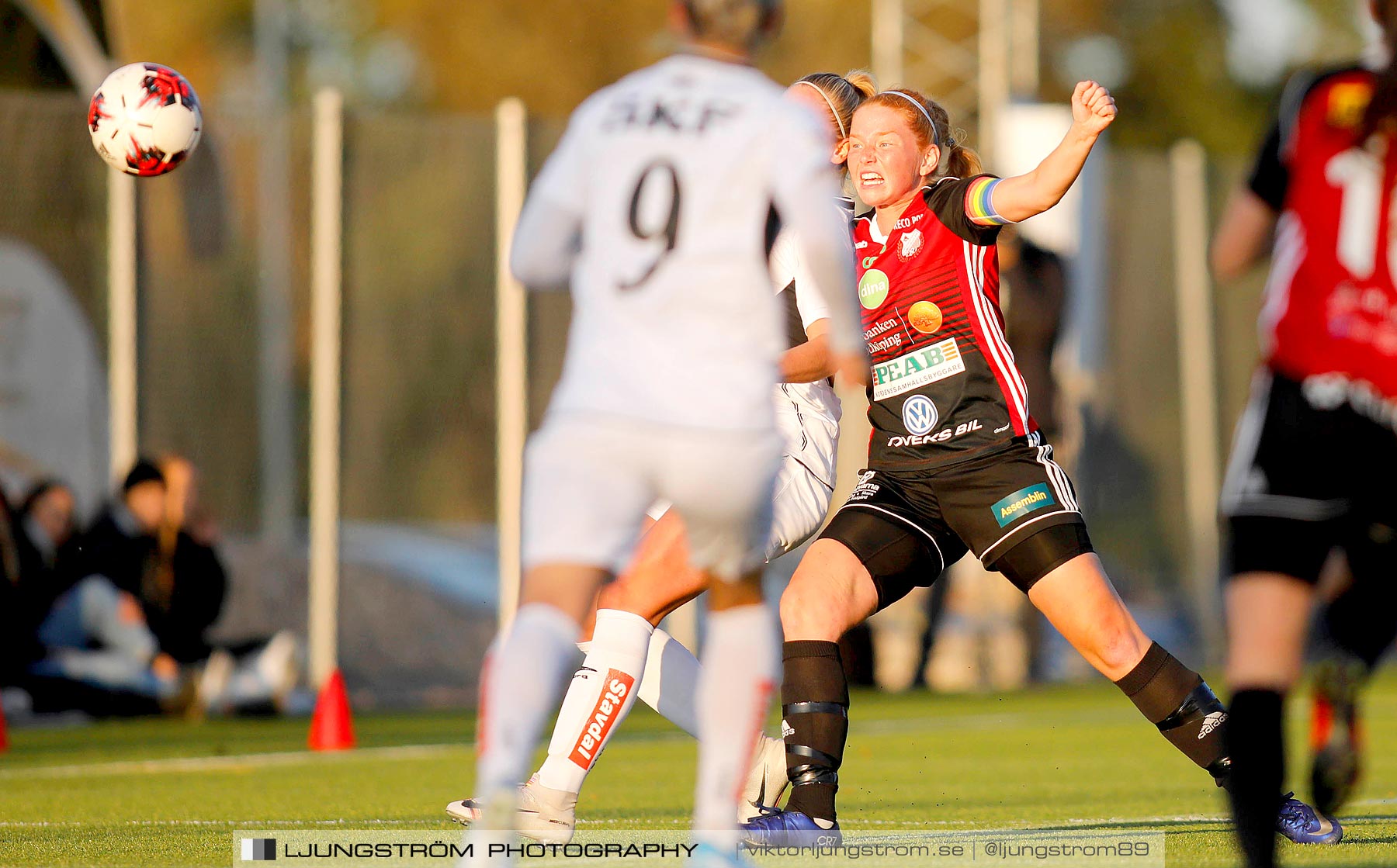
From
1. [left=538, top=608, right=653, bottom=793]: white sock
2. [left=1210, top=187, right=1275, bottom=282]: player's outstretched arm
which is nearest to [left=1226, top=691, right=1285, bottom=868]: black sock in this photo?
[left=1210, top=187, right=1275, bottom=282]: player's outstretched arm

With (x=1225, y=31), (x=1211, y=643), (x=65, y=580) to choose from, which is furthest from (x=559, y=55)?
(x=65, y=580)

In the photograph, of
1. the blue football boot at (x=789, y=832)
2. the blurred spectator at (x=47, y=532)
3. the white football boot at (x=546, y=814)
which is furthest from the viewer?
the blurred spectator at (x=47, y=532)

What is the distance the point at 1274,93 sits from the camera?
36.6 metres

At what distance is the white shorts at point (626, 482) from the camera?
4035 mm

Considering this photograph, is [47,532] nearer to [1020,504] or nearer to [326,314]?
[326,314]

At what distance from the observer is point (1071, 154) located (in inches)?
202

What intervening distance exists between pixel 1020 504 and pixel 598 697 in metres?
1.22

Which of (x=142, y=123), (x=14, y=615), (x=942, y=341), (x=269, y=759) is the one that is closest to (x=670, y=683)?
(x=942, y=341)

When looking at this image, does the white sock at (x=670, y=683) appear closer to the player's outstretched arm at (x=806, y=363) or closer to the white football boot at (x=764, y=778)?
the white football boot at (x=764, y=778)

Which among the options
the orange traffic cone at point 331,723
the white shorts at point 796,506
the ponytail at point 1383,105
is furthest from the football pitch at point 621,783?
the ponytail at point 1383,105

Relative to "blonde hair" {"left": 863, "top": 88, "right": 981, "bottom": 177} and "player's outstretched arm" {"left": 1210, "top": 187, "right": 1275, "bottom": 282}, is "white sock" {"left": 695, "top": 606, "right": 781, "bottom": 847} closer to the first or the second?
"player's outstretched arm" {"left": 1210, "top": 187, "right": 1275, "bottom": 282}

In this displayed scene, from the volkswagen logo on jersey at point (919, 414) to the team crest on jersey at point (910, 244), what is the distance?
14.9 inches

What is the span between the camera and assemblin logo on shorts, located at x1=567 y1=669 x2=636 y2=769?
5336mm

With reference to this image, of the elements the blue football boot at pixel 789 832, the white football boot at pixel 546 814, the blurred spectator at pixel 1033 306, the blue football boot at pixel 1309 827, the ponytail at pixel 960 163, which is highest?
the blurred spectator at pixel 1033 306
